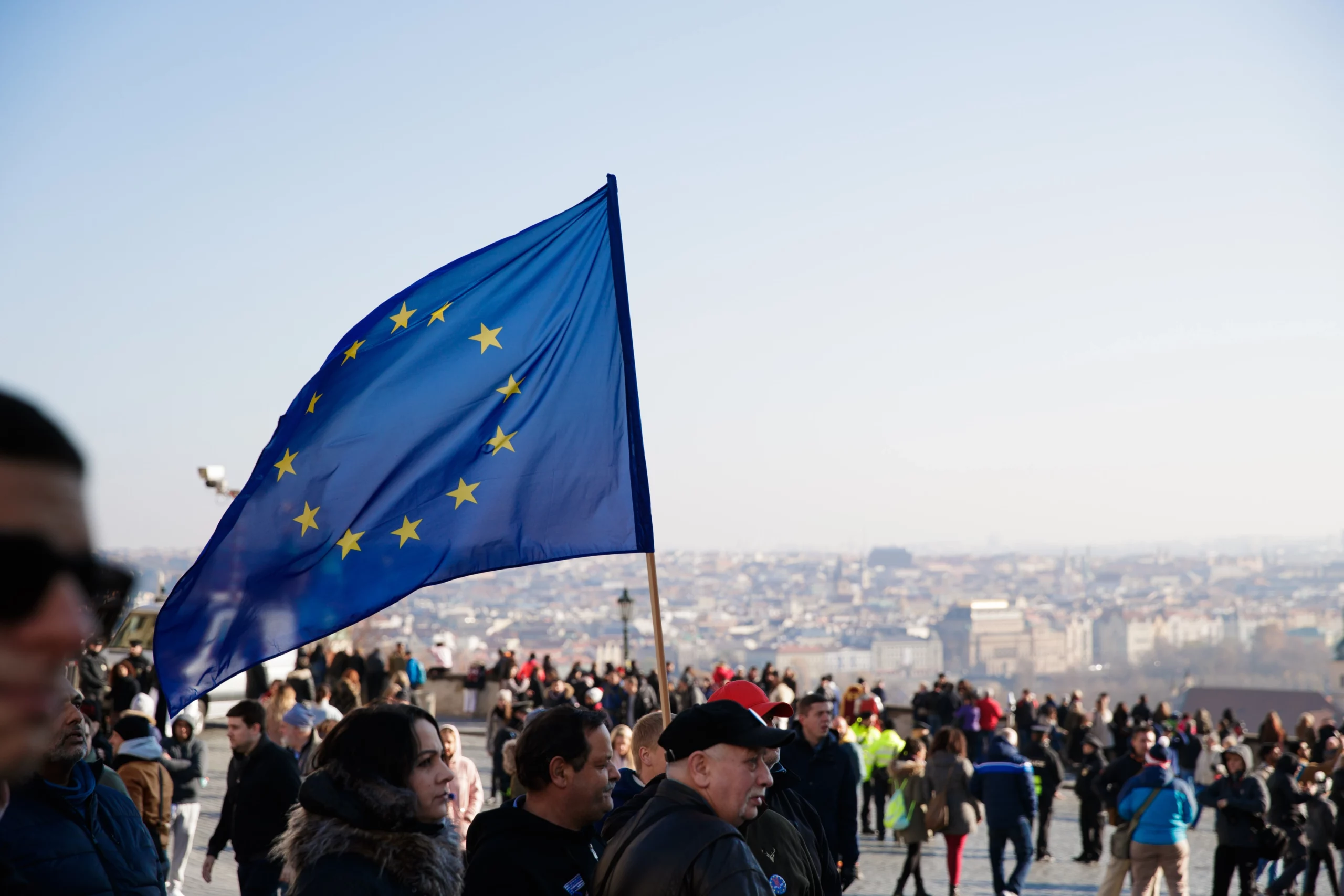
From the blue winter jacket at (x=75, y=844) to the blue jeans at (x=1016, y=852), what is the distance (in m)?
8.53

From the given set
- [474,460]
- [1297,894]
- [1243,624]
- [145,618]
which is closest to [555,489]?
[474,460]

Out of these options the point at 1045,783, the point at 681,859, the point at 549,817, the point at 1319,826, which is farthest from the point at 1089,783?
the point at 681,859

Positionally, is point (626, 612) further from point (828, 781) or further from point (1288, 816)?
point (828, 781)

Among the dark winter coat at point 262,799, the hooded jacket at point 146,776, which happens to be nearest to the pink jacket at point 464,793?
the dark winter coat at point 262,799

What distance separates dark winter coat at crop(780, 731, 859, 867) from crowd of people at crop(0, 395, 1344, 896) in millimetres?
13

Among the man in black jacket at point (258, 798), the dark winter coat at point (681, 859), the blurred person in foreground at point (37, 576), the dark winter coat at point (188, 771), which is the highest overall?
the blurred person in foreground at point (37, 576)

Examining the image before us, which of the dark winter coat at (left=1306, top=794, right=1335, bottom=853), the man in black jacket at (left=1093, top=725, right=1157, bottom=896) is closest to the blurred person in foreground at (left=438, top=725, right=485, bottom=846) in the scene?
the man in black jacket at (left=1093, top=725, right=1157, bottom=896)

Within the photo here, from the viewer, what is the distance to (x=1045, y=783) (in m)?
14.1

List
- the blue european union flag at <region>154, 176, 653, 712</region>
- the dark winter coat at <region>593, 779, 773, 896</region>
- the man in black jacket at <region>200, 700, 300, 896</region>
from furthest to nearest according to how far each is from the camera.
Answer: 1. the man in black jacket at <region>200, 700, 300, 896</region>
2. the blue european union flag at <region>154, 176, 653, 712</region>
3. the dark winter coat at <region>593, 779, 773, 896</region>

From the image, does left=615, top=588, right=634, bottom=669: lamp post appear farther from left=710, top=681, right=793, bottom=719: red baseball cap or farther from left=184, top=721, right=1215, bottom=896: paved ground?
left=710, top=681, right=793, bottom=719: red baseball cap

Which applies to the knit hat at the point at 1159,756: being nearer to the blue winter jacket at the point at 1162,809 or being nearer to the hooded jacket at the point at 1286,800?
the blue winter jacket at the point at 1162,809

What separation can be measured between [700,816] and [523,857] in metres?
0.79

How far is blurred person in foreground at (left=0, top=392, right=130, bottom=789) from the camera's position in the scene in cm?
81

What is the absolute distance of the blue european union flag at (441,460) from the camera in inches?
205
